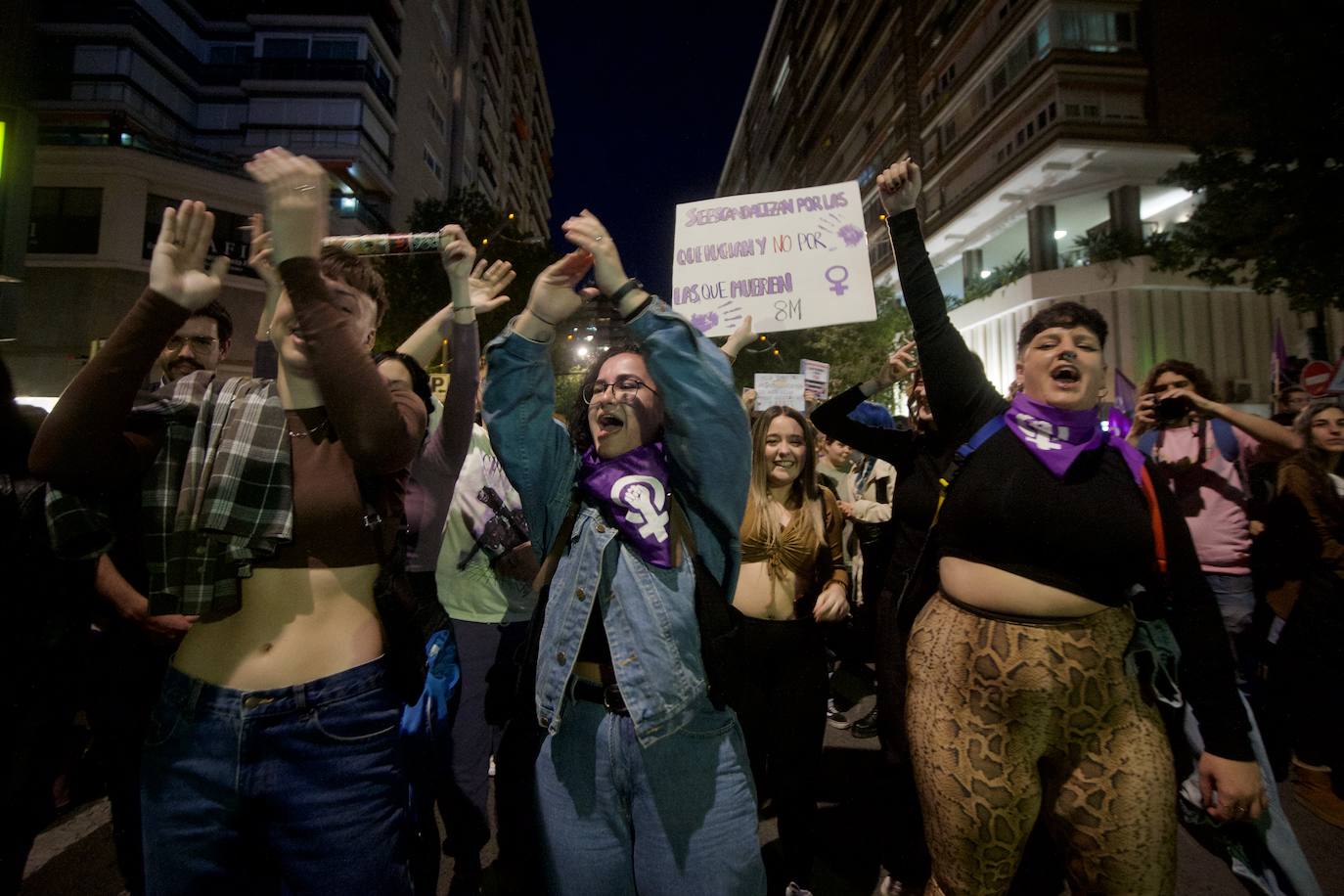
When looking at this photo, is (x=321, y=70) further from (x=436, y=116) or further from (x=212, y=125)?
(x=436, y=116)

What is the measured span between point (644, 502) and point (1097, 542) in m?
1.30

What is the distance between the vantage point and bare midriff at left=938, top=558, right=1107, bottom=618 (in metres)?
1.93

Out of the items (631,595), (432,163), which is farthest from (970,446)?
(432,163)

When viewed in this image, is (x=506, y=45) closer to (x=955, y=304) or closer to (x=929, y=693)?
(x=955, y=304)

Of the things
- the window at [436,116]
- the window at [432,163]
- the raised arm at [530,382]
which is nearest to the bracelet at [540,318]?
the raised arm at [530,382]

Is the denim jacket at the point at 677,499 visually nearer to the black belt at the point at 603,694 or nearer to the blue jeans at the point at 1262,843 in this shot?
the black belt at the point at 603,694

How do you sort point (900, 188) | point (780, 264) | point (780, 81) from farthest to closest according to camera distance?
point (780, 81)
point (780, 264)
point (900, 188)

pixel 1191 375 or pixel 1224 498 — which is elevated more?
pixel 1191 375

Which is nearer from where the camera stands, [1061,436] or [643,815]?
[643,815]

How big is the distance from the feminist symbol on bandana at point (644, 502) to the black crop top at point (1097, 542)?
967 millimetres

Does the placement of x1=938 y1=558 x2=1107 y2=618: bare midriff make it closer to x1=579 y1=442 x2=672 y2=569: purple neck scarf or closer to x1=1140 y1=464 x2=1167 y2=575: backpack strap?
x1=1140 y1=464 x2=1167 y2=575: backpack strap

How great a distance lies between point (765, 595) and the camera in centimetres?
312

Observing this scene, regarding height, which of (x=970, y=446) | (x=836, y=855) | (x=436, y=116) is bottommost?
(x=836, y=855)

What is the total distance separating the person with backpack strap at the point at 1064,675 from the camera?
184cm
